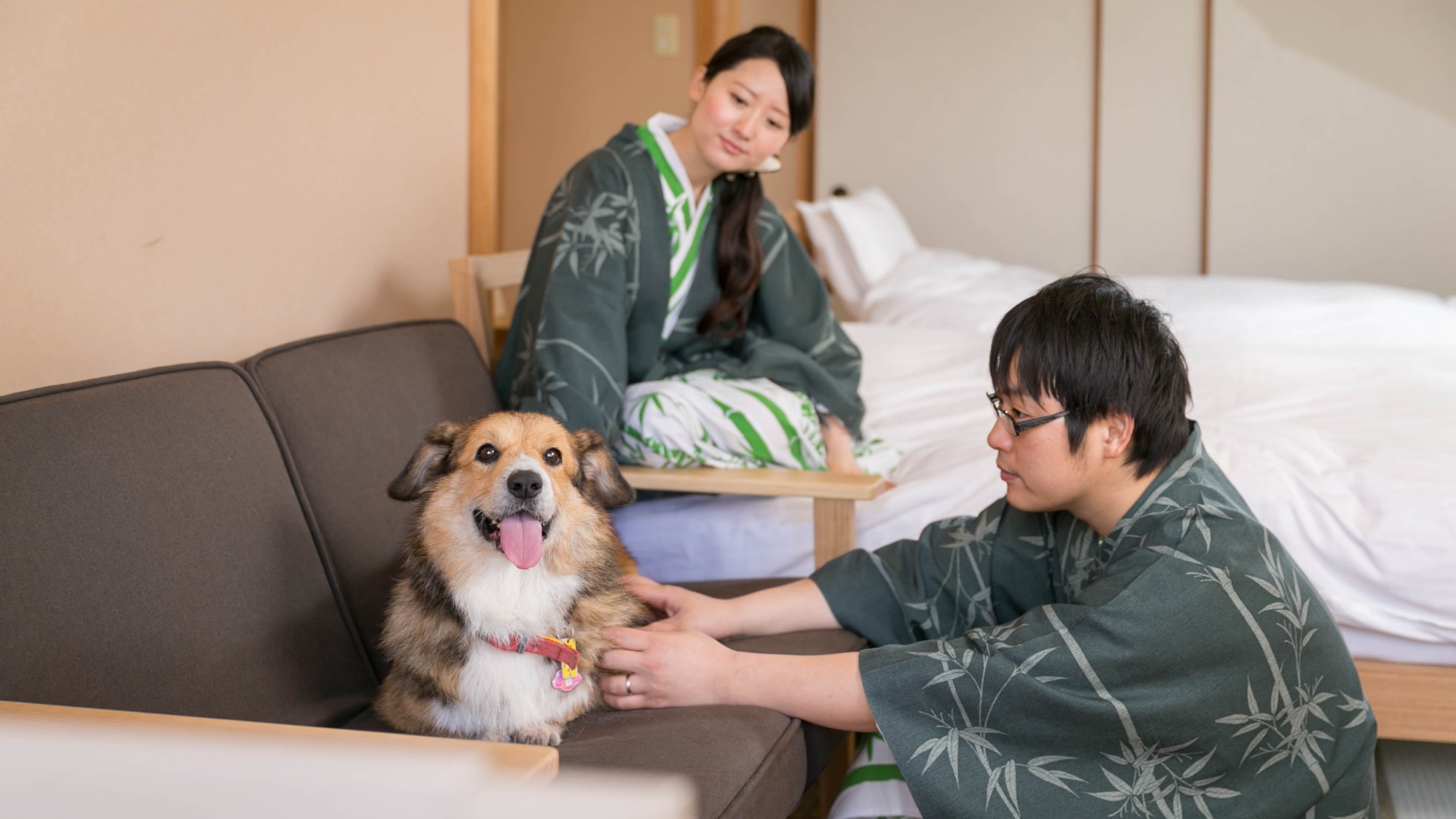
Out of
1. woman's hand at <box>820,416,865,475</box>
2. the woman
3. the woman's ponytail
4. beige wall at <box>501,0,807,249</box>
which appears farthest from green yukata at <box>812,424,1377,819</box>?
beige wall at <box>501,0,807,249</box>

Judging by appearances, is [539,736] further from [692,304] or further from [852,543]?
[692,304]

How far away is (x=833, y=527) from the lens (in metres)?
1.88

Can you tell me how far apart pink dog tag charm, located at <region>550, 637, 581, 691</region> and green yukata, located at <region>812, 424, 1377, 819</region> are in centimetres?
34

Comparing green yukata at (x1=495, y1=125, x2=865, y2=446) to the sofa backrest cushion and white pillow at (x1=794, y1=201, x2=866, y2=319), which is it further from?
white pillow at (x1=794, y1=201, x2=866, y2=319)

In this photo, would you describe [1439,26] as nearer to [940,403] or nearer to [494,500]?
[940,403]

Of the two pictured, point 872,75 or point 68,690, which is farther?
point 872,75

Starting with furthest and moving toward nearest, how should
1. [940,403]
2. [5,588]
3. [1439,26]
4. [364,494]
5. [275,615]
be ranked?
[1439,26] → [940,403] → [364,494] → [275,615] → [5,588]

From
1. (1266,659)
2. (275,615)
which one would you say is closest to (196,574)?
(275,615)

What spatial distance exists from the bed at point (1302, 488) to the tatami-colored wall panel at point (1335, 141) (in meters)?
2.13

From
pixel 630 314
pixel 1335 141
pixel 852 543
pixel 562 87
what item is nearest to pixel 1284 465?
pixel 852 543

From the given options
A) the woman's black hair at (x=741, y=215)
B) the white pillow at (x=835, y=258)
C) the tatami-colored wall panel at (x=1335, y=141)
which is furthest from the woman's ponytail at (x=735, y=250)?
the tatami-colored wall panel at (x=1335, y=141)

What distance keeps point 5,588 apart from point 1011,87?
5.03 metres

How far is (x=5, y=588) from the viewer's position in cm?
103

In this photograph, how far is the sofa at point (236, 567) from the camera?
1.08 m
